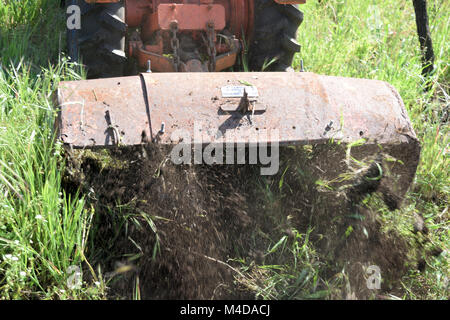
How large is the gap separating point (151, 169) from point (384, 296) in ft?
3.60

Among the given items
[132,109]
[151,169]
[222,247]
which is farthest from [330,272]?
[132,109]

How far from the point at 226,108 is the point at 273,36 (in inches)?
48.7

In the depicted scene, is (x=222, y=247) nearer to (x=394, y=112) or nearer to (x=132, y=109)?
(x=132, y=109)

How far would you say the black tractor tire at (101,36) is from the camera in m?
3.44

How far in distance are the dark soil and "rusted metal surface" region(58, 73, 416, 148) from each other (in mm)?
111

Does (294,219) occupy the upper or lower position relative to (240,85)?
lower

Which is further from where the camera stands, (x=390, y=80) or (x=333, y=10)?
(x=333, y=10)

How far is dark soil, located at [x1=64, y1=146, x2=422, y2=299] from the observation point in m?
2.58

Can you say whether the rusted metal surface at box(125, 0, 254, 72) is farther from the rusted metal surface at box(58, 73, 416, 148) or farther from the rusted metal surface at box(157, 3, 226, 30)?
the rusted metal surface at box(58, 73, 416, 148)

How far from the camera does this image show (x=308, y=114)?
2.74 m

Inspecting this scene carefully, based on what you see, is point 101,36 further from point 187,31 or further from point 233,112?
point 233,112
